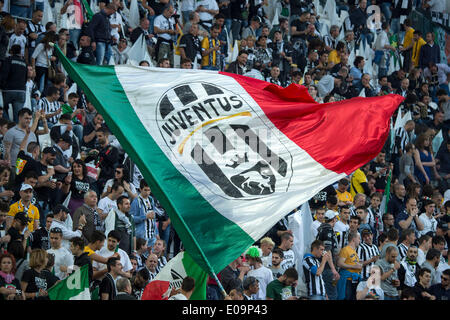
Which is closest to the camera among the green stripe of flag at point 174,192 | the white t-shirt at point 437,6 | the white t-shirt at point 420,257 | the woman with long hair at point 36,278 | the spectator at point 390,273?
the green stripe of flag at point 174,192

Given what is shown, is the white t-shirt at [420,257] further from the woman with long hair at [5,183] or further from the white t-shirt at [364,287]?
the woman with long hair at [5,183]

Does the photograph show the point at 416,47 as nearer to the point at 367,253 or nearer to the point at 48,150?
the point at 367,253

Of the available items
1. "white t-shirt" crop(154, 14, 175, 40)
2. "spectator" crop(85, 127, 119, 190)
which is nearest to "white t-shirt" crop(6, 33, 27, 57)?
"spectator" crop(85, 127, 119, 190)

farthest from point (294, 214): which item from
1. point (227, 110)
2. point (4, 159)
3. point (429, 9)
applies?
point (429, 9)

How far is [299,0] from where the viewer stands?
23906mm

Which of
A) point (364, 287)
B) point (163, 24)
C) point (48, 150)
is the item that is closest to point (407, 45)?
point (163, 24)

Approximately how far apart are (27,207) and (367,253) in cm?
535

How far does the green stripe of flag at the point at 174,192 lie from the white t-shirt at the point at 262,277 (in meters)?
4.53

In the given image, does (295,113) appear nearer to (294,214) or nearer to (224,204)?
(224,204)

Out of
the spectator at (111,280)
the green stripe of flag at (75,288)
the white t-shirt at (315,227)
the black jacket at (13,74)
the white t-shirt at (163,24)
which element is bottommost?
the white t-shirt at (315,227)

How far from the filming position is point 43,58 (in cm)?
1617

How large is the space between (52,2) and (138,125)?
10.7m

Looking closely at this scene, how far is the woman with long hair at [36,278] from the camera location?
10.6m

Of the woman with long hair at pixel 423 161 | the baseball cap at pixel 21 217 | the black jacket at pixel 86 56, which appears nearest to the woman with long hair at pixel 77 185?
the baseball cap at pixel 21 217
